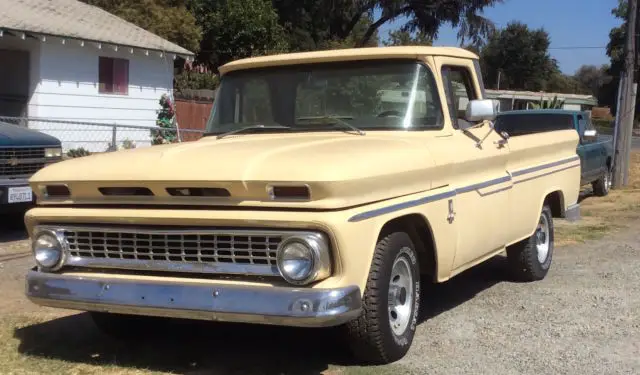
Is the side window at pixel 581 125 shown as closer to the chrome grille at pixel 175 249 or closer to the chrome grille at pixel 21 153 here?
the chrome grille at pixel 21 153

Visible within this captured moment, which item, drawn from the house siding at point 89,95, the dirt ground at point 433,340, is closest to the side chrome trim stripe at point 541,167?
the dirt ground at point 433,340

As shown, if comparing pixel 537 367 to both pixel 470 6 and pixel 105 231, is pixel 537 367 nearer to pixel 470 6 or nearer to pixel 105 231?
pixel 105 231

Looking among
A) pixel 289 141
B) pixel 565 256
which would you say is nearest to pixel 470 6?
pixel 565 256

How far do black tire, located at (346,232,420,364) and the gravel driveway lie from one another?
127 mm

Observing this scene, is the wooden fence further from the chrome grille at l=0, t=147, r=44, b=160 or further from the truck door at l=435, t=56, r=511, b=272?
the truck door at l=435, t=56, r=511, b=272

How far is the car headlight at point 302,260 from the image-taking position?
4027 mm

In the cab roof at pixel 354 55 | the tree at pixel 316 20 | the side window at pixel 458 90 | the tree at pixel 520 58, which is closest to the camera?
the cab roof at pixel 354 55

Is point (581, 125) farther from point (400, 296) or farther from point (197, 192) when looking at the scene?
point (197, 192)

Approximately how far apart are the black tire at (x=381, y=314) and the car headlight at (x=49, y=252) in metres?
1.76

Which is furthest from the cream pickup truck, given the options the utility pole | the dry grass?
the utility pole

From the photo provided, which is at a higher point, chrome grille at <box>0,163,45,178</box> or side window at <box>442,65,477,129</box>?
side window at <box>442,65,477,129</box>

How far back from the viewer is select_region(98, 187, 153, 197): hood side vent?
438cm

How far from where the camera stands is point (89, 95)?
18766 mm

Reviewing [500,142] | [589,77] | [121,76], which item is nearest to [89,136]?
[121,76]
